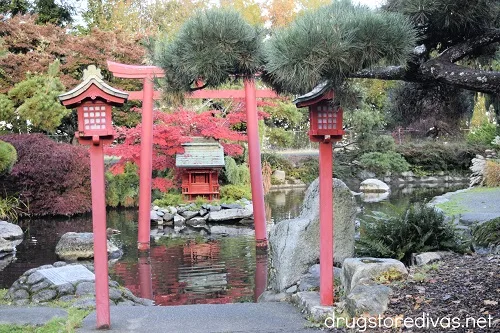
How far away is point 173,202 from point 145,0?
15.7 meters

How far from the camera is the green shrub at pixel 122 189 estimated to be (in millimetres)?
17438

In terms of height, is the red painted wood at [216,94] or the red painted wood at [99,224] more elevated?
the red painted wood at [216,94]

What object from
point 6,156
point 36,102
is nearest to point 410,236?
point 6,156

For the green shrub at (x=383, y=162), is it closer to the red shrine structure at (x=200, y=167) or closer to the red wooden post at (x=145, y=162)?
the red shrine structure at (x=200, y=167)

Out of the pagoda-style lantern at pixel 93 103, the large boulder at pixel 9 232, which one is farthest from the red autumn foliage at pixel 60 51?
the pagoda-style lantern at pixel 93 103

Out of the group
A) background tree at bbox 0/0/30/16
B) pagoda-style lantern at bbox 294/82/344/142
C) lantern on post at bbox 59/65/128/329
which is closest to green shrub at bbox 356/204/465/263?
pagoda-style lantern at bbox 294/82/344/142

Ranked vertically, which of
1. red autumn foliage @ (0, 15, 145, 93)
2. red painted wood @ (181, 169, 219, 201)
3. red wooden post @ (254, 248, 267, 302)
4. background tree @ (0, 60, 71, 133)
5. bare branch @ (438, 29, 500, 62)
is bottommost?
red wooden post @ (254, 248, 267, 302)

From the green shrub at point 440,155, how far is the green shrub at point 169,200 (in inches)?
537

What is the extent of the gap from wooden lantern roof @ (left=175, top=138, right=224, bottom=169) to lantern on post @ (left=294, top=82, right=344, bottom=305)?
10.8 m

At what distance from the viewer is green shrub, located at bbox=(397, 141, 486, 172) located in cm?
2647

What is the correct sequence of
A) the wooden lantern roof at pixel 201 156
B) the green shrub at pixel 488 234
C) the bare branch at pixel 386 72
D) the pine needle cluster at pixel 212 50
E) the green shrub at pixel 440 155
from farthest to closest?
the green shrub at pixel 440 155, the wooden lantern roof at pixel 201 156, the green shrub at pixel 488 234, the pine needle cluster at pixel 212 50, the bare branch at pixel 386 72

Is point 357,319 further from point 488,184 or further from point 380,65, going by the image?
point 488,184

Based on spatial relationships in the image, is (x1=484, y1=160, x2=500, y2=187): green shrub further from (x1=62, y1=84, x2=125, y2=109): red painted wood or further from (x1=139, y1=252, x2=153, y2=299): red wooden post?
(x1=62, y1=84, x2=125, y2=109): red painted wood

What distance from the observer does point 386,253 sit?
633cm
